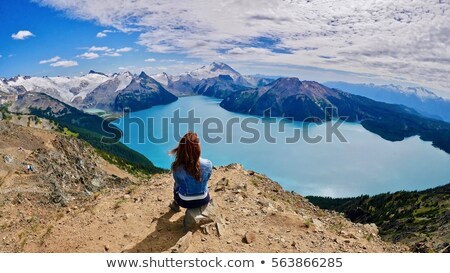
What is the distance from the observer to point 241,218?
18.1 ft

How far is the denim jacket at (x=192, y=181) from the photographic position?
4496 millimetres

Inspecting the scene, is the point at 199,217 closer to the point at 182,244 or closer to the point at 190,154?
the point at 182,244

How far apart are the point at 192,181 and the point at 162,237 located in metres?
1.06

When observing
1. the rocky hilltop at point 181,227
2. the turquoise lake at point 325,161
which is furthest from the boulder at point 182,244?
the turquoise lake at point 325,161

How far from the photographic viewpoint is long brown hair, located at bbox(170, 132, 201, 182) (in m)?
4.35

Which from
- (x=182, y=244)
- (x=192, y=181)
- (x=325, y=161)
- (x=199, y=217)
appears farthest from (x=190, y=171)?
(x=325, y=161)

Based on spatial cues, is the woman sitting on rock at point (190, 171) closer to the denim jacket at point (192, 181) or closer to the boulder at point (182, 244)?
the denim jacket at point (192, 181)

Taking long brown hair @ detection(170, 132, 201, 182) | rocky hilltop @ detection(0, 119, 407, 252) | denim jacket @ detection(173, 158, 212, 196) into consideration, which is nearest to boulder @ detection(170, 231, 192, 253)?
rocky hilltop @ detection(0, 119, 407, 252)

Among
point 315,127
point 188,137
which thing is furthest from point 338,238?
point 315,127

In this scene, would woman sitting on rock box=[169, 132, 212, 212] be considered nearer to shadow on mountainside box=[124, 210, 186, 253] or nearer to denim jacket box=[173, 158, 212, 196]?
denim jacket box=[173, 158, 212, 196]

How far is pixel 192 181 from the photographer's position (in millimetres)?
4504

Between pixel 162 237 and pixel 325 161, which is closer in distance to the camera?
pixel 162 237

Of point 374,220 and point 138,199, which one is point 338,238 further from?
point 374,220
